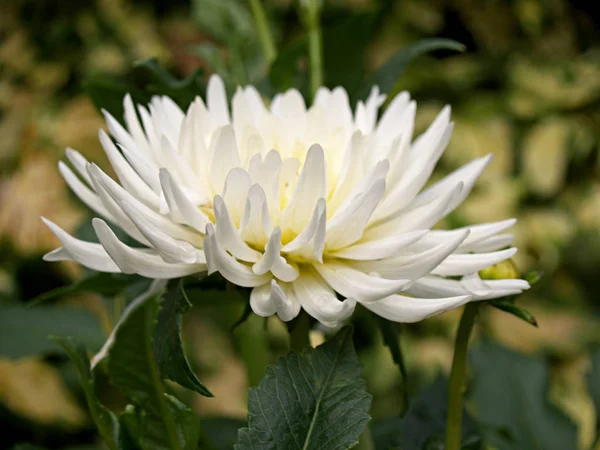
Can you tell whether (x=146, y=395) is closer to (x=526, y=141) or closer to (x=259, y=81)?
(x=259, y=81)

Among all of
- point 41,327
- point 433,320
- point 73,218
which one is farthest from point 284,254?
point 433,320

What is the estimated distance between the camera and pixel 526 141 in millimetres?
1356

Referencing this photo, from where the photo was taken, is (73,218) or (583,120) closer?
(73,218)

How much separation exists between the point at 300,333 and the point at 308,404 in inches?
2.1

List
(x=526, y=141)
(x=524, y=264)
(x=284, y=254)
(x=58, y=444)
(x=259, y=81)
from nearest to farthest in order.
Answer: (x=284, y=254) → (x=259, y=81) → (x=58, y=444) → (x=524, y=264) → (x=526, y=141)

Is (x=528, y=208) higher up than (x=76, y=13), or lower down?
lower down

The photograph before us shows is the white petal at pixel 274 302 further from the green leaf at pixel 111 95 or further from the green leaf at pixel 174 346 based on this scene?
the green leaf at pixel 111 95

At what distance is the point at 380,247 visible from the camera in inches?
12.5

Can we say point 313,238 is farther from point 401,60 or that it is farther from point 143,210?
point 401,60

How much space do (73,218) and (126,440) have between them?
768mm

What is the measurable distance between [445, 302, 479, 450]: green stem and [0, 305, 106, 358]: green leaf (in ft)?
1.16

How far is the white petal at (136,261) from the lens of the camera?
29 centimetres

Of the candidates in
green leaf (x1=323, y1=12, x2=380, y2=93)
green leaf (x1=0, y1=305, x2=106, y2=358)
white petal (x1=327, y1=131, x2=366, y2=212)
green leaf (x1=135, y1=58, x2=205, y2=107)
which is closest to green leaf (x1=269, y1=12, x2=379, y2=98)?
green leaf (x1=323, y1=12, x2=380, y2=93)

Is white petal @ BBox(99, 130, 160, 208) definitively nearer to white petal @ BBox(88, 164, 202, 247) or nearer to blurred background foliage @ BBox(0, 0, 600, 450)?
white petal @ BBox(88, 164, 202, 247)
